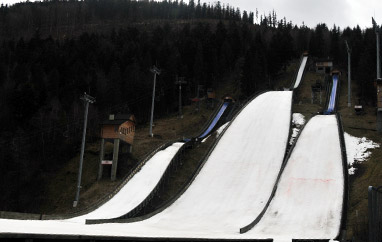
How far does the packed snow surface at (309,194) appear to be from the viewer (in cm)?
1975

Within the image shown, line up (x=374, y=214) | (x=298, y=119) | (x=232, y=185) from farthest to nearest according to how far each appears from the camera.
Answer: (x=298, y=119), (x=232, y=185), (x=374, y=214)

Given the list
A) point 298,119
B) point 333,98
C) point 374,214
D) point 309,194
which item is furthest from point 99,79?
point 374,214

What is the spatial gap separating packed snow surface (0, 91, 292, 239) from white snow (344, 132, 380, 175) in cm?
454

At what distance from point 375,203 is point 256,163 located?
2070 centimetres

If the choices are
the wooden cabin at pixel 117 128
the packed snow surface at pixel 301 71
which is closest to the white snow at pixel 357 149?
the wooden cabin at pixel 117 128

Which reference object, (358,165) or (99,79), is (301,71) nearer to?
(99,79)

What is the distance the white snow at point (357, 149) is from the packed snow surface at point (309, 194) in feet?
2.23

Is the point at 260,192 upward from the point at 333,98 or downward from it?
downward

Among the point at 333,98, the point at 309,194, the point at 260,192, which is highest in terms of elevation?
the point at 333,98

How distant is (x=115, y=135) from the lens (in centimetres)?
3506

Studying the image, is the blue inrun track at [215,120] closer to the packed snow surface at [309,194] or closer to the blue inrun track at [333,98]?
the blue inrun track at [333,98]

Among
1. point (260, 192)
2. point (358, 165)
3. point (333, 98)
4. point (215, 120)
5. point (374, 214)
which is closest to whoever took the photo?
point (374, 214)

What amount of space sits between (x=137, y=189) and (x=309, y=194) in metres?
10.9

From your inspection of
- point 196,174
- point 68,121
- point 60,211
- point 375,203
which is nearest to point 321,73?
point 68,121
